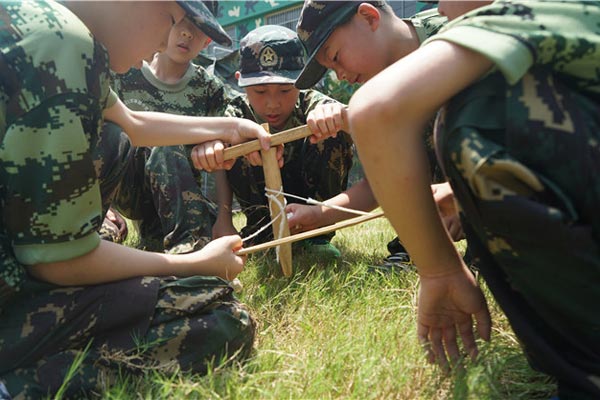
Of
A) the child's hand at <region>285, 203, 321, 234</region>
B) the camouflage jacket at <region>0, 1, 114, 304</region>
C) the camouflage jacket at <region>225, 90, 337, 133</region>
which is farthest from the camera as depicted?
the camouflage jacket at <region>225, 90, 337, 133</region>

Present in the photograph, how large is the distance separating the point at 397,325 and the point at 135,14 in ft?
3.73

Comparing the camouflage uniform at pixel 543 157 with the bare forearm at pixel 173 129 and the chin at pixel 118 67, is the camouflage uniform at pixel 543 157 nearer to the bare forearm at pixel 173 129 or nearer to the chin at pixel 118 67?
the chin at pixel 118 67

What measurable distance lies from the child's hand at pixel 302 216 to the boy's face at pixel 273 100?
0.63m

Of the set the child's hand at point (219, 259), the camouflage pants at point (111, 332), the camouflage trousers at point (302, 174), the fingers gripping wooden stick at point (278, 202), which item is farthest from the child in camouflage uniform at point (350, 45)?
the camouflage pants at point (111, 332)

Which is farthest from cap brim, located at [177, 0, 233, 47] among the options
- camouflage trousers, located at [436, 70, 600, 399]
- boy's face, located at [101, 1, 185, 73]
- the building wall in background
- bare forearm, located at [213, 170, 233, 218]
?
the building wall in background

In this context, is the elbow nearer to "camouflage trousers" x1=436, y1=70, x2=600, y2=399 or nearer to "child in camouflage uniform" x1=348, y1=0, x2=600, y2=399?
"child in camouflage uniform" x1=348, y1=0, x2=600, y2=399

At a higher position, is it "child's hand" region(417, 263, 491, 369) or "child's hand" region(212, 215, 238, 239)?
"child's hand" region(417, 263, 491, 369)

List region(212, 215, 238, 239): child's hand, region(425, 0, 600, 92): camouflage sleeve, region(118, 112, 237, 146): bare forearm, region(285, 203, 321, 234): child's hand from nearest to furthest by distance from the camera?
region(425, 0, 600, 92): camouflage sleeve < region(118, 112, 237, 146): bare forearm < region(285, 203, 321, 234): child's hand < region(212, 215, 238, 239): child's hand

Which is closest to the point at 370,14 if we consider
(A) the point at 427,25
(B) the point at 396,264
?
(A) the point at 427,25

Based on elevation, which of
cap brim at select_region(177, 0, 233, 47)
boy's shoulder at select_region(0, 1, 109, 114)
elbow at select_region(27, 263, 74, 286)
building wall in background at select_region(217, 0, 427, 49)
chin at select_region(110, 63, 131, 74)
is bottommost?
building wall in background at select_region(217, 0, 427, 49)

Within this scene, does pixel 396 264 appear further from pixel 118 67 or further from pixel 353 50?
pixel 118 67

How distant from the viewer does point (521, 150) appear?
1008 mm

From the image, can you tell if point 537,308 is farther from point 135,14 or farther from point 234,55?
point 234,55

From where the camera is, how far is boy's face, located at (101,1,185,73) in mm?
1454
